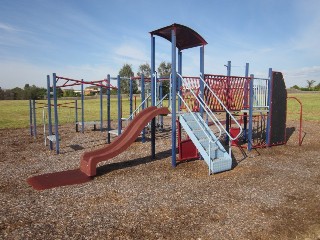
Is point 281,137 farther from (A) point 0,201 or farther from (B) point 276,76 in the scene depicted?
(A) point 0,201

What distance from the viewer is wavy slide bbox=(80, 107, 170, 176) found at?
7.53 metres

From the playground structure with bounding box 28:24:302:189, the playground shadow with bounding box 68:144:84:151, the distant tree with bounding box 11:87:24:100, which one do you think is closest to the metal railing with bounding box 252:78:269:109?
the playground structure with bounding box 28:24:302:189

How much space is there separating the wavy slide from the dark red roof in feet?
8.06

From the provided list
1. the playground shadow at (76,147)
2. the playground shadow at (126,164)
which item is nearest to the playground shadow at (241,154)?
the playground shadow at (126,164)

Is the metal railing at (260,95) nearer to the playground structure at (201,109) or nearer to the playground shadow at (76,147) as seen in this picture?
the playground structure at (201,109)

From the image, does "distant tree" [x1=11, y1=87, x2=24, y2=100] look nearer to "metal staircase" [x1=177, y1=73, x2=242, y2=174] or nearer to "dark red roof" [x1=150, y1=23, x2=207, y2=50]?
"dark red roof" [x1=150, y1=23, x2=207, y2=50]

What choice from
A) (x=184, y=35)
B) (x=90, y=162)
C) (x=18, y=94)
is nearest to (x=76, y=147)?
(x=90, y=162)

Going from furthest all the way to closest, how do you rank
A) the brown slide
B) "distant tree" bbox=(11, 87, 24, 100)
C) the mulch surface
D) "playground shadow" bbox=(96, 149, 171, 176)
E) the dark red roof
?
"distant tree" bbox=(11, 87, 24, 100), the dark red roof, "playground shadow" bbox=(96, 149, 171, 176), the brown slide, the mulch surface

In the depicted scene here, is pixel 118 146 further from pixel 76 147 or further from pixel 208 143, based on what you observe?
pixel 76 147

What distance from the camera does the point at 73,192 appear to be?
635cm

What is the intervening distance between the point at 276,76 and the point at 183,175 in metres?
6.12

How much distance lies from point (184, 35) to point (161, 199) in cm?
549

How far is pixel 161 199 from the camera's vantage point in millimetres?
5957

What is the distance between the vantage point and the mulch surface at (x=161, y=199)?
181 inches
